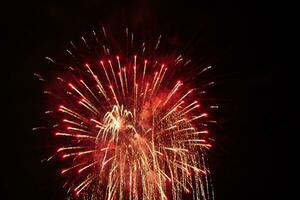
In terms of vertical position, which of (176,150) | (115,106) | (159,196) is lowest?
(159,196)

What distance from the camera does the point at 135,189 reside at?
19219 mm

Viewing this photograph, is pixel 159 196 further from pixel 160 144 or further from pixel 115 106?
pixel 115 106

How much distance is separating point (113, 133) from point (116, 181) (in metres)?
1.50

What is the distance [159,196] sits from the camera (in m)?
19.2

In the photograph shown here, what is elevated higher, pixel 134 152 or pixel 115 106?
pixel 115 106

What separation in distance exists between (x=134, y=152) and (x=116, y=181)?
106 centimetres

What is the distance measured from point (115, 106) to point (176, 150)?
211cm

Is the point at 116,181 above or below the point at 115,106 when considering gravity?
below

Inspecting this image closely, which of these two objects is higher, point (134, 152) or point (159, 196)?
point (134, 152)

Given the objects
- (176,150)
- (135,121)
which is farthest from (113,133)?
(176,150)

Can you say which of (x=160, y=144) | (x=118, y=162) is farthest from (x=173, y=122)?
(x=118, y=162)

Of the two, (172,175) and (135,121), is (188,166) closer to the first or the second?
(172,175)

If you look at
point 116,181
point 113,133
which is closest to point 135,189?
point 116,181

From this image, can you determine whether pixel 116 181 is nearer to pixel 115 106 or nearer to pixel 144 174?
pixel 144 174
